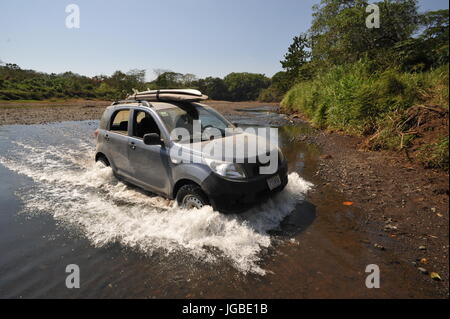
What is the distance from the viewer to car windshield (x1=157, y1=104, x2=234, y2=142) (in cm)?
439

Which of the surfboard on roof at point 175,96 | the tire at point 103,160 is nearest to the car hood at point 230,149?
the surfboard on roof at point 175,96

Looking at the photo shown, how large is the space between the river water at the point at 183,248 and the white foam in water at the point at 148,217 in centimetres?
2

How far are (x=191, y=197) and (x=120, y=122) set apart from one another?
2.58m

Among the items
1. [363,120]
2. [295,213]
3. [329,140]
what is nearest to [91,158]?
[295,213]

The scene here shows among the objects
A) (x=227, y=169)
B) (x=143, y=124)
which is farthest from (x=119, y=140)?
(x=227, y=169)

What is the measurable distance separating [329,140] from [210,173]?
737 centimetres

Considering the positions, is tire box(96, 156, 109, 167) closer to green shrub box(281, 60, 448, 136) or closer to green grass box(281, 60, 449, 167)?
green grass box(281, 60, 449, 167)

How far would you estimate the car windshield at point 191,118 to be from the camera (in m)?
4.39

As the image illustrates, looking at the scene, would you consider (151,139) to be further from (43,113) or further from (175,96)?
(43,113)

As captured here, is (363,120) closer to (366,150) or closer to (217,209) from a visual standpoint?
(366,150)

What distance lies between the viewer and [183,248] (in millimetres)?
3480

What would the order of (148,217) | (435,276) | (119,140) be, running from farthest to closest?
(119,140), (148,217), (435,276)

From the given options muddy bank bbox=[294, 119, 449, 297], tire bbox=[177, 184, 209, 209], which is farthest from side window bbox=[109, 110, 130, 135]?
muddy bank bbox=[294, 119, 449, 297]

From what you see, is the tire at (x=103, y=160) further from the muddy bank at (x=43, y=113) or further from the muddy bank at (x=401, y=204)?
the muddy bank at (x=43, y=113)
